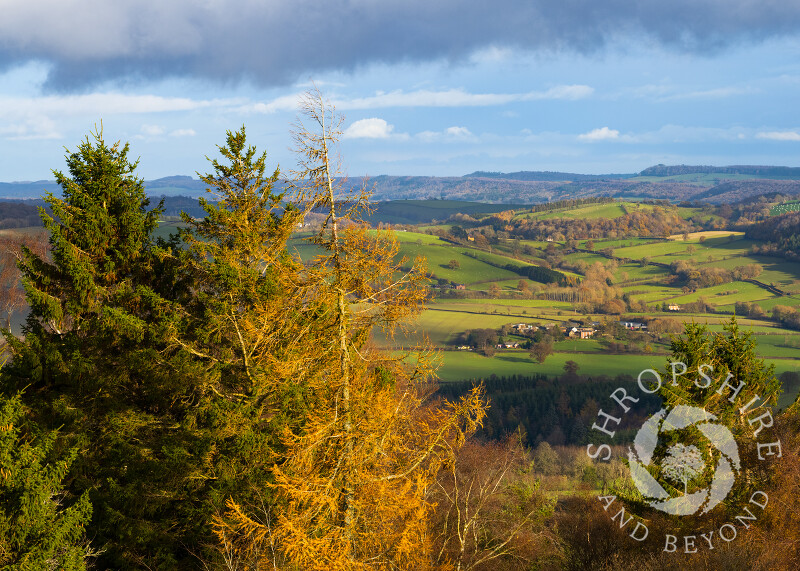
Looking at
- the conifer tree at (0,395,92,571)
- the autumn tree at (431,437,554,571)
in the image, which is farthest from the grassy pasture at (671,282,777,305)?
the conifer tree at (0,395,92,571)

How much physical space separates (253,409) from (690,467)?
1448 centimetres

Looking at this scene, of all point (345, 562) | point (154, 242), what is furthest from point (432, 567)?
point (154, 242)

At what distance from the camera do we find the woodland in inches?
448

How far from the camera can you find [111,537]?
17031mm

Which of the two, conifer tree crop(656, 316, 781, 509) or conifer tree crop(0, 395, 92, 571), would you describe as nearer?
conifer tree crop(0, 395, 92, 571)

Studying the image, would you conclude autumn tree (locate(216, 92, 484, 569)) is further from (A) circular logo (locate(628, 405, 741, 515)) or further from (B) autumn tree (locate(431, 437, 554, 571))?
(A) circular logo (locate(628, 405, 741, 515))

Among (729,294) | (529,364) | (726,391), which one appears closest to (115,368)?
(726,391)

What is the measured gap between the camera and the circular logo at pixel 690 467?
20.8 meters

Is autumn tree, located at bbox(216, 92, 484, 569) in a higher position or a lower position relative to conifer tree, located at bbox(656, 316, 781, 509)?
higher

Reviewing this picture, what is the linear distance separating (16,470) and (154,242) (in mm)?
12106

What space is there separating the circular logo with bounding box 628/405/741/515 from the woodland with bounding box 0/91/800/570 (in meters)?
0.29

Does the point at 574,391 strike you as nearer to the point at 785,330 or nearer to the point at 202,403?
the point at 785,330

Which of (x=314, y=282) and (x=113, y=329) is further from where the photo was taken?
(x=113, y=329)

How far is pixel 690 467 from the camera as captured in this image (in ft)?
69.6
